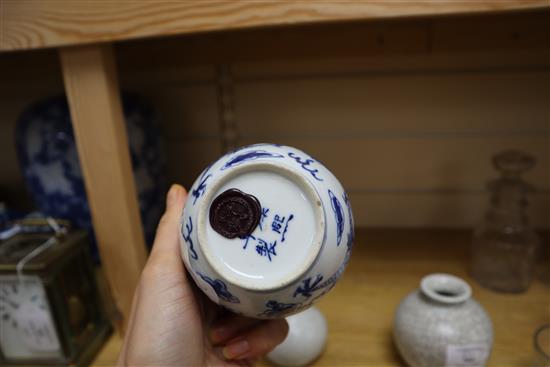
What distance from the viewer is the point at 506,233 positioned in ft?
3.31

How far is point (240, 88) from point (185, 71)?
0.53 feet

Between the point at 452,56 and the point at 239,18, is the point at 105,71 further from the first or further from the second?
the point at 452,56

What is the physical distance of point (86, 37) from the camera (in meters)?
0.64

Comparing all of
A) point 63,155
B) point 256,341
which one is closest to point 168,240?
point 256,341

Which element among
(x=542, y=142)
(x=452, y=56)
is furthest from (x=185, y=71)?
(x=542, y=142)

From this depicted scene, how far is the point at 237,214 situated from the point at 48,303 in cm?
55

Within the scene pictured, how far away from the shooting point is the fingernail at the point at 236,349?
0.64 meters

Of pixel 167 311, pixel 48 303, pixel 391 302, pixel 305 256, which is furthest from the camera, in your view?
pixel 391 302

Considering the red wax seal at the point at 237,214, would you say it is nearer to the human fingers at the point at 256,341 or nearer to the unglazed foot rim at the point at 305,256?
the unglazed foot rim at the point at 305,256

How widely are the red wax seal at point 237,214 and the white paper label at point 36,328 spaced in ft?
1.84

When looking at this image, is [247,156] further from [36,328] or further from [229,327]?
[36,328]

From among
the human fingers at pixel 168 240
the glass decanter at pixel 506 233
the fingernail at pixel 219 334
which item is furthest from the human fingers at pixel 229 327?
the glass decanter at pixel 506 233

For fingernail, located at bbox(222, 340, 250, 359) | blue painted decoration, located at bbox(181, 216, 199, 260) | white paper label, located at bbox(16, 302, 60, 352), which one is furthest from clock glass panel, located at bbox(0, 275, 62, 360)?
blue painted decoration, located at bbox(181, 216, 199, 260)

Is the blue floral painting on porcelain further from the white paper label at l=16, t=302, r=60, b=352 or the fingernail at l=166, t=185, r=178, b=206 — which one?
the fingernail at l=166, t=185, r=178, b=206
